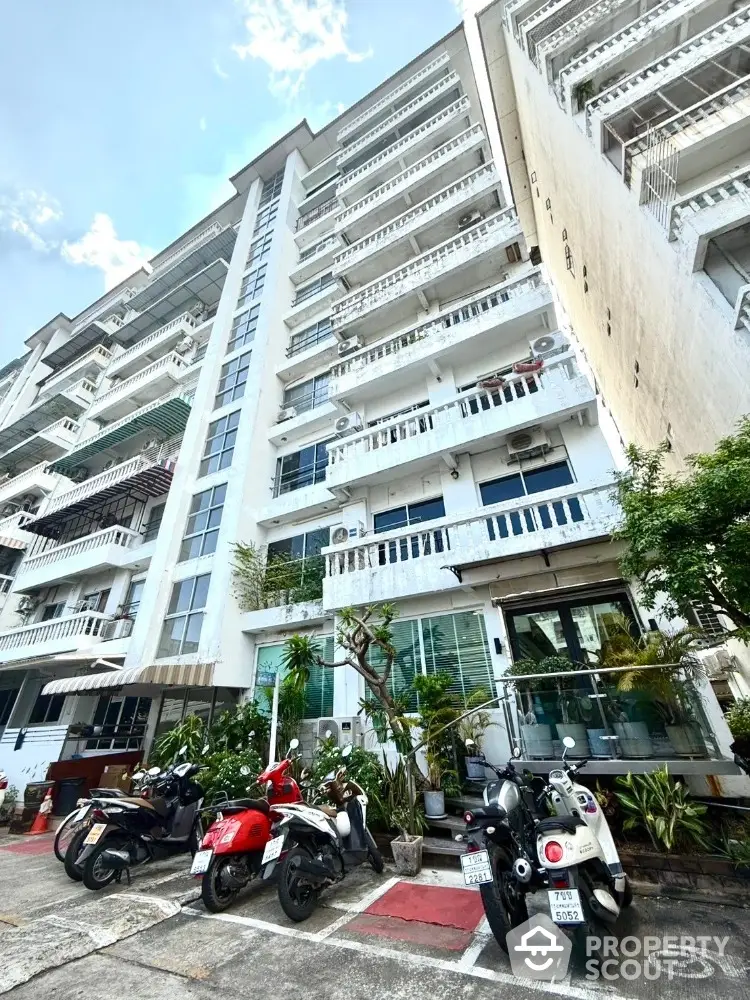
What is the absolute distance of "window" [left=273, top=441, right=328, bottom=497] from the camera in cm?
1204

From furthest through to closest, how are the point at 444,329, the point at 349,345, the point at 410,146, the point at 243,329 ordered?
the point at 243,329 < the point at 410,146 < the point at 349,345 < the point at 444,329

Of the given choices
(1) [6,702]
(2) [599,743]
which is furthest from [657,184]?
(1) [6,702]

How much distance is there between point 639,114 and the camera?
26.2 ft

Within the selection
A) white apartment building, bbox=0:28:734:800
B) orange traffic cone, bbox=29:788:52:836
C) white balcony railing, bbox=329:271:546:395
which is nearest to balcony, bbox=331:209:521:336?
white apartment building, bbox=0:28:734:800

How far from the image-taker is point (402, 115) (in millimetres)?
16688

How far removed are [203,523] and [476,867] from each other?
10964 millimetres

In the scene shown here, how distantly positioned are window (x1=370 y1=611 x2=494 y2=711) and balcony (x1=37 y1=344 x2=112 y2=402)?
72.4 ft

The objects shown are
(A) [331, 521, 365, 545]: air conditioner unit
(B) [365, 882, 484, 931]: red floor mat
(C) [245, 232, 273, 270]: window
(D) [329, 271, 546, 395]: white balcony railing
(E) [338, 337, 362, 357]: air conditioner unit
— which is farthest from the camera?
(C) [245, 232, 273, 270]: window

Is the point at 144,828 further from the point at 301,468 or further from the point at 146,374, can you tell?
the point at 146,374

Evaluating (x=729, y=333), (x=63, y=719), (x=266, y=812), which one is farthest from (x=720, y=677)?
(x=63, y=719)

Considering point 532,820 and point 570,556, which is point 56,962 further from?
point 570,556

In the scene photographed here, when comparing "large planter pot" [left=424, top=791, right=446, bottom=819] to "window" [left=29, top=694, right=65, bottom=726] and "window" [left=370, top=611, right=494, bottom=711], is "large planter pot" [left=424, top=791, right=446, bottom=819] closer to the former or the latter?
"window" [left=370, top=611, right=494, bottom=711]

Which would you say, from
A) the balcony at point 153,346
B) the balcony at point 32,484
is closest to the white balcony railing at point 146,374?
the balcony at point 153,346

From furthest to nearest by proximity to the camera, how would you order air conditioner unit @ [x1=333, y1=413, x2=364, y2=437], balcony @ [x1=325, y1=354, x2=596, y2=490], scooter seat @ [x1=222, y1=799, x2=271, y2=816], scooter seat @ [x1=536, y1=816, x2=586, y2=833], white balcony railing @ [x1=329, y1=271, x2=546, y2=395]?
air conditioner unit @ [x1=333, y1=413, x2=364, y2=437]
white balcony railing @ [x1=329, y1=271, x2=546, y2=395]
balcony @ [x1=325, y1=354, x2=596, y2=490]
scooter seat @ [x1=222, y1=799, x2=271, y2=816]
scooter seat @ [x1=536, y1=816, x2=586, y2=833]
